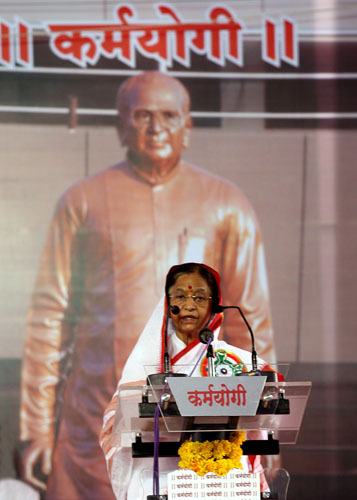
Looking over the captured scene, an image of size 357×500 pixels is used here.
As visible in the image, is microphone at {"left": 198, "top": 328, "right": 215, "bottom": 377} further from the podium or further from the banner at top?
the banner at top

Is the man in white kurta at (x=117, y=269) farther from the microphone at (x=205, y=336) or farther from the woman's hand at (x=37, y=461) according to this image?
the microphone at (x=205, y=336)

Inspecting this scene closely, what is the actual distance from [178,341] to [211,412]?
519mm

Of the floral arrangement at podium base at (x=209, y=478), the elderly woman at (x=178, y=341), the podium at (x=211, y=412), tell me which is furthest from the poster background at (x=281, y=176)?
the floral arrangement at podium base at (x=209, y=478)

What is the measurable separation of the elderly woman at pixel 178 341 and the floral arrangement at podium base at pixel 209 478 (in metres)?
0.33

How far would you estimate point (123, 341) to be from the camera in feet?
15.5

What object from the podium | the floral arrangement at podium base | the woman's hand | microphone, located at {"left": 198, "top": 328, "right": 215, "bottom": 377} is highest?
microphone, located at {"left": 198, "top": 328, "right": 215, "bottom": 377}

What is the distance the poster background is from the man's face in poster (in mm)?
84

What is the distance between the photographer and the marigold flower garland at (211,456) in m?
1.98

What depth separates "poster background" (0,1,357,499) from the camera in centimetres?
475

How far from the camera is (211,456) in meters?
2.01

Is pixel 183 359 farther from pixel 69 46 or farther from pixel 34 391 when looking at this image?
pixel 69 46

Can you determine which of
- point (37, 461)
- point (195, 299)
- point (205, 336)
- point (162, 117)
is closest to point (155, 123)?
point (162, 117)

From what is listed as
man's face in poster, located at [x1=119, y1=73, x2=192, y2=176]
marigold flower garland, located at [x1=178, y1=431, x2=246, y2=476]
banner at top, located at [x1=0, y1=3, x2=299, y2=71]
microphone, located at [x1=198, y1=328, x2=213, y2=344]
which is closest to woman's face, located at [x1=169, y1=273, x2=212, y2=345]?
microphone, located at [x1=198, y1=328, x2=213, y2=344]

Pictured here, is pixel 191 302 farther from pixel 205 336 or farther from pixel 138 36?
pixel 138 36
